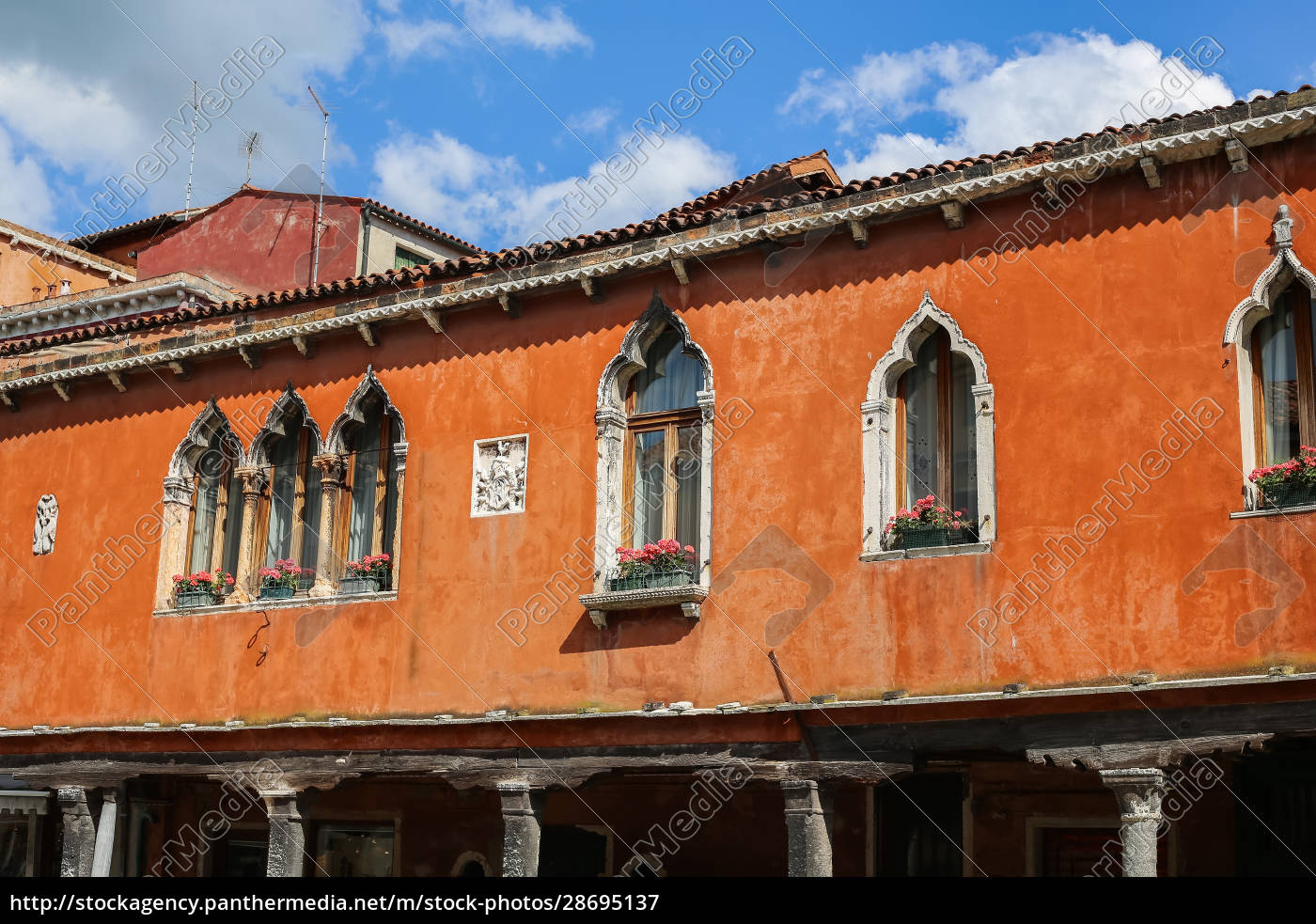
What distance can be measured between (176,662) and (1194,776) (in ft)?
30.6

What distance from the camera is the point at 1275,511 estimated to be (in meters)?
9.89

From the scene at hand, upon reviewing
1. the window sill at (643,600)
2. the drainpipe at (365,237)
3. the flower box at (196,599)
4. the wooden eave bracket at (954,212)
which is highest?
the drainpipe at (365,237)

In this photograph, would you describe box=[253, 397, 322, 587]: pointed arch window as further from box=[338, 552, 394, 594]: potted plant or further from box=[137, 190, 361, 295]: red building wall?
box=[137, 190, 361, 295]: red building wall

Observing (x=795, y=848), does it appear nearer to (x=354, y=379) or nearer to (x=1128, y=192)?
(x=1128, y=192)

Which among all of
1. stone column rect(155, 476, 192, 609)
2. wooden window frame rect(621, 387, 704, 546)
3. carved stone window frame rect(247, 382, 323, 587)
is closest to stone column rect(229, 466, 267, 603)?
carved stone window frame rect(247, 382, 323, 587)

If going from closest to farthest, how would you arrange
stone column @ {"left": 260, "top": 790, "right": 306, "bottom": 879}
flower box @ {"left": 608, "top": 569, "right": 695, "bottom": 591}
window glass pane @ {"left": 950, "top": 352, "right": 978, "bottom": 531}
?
1. window glass pane @ {"left": 950, "top": 352, "right": 978, "bottom": 531}
2. flower box @ {"left": 608, "top": 569, "right": 695, "bottom": 591}
3. stone column @ {"left": 260, "top": 790, "right": 306, "bottom": 879}

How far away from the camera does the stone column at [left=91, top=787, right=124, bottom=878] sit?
14586mm

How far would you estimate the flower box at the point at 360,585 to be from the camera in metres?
14.0

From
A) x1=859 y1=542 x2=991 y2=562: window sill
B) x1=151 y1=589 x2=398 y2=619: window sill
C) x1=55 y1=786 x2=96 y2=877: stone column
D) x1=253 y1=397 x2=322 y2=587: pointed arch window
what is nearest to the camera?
x1=859 y1=542 x2=991 y2=562: window sill

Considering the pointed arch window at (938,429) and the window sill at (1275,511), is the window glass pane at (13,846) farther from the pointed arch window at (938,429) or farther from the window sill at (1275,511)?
the window sill at (1275,511)

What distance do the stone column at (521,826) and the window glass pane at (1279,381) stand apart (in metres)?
6.17

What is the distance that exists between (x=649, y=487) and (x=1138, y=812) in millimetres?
4872

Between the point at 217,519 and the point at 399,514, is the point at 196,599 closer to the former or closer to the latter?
the point at 217,519

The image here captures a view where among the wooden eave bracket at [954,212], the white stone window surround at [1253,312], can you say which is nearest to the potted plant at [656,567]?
the wooden eave bracket at [954,212]
